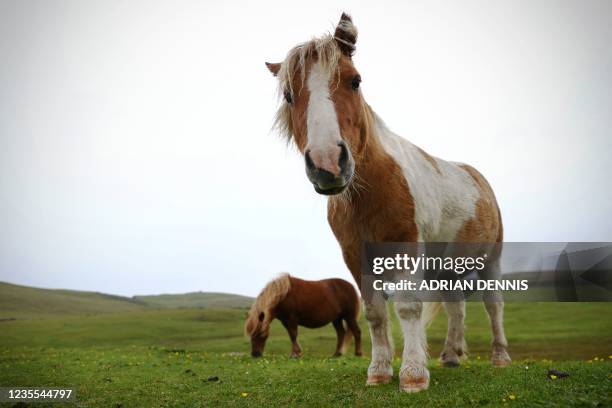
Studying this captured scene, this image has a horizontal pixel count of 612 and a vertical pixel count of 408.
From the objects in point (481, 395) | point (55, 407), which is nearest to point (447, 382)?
point (481, 395)

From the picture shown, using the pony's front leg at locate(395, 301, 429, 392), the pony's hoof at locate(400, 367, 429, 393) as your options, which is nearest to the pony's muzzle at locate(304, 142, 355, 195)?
the pony's front leg at locate(395, 301, 429, 392)

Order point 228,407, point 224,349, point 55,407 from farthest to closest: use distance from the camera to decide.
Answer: point 224,349 → point 55,407 → point 228,407

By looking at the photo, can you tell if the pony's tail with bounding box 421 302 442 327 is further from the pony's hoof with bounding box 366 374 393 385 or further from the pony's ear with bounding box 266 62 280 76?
the pony's ear with bounding box 266 62 280 76

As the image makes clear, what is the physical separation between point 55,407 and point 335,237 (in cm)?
497

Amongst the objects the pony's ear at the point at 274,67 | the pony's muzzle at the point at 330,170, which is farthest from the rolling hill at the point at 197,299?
the pony's muzzle at the point at 330,170

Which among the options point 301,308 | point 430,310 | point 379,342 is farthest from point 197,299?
point 379,342

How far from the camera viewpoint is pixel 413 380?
5.57m

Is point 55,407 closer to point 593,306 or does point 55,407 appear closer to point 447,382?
point 447,382

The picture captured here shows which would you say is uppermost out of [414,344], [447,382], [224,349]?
[414,344]

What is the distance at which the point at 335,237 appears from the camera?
22.2 feet

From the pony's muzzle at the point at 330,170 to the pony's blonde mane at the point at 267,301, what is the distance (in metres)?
12.9

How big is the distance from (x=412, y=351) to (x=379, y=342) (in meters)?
1.13

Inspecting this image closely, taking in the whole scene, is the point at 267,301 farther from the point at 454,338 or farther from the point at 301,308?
the point at 454,338

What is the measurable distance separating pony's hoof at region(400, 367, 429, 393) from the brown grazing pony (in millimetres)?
11338
